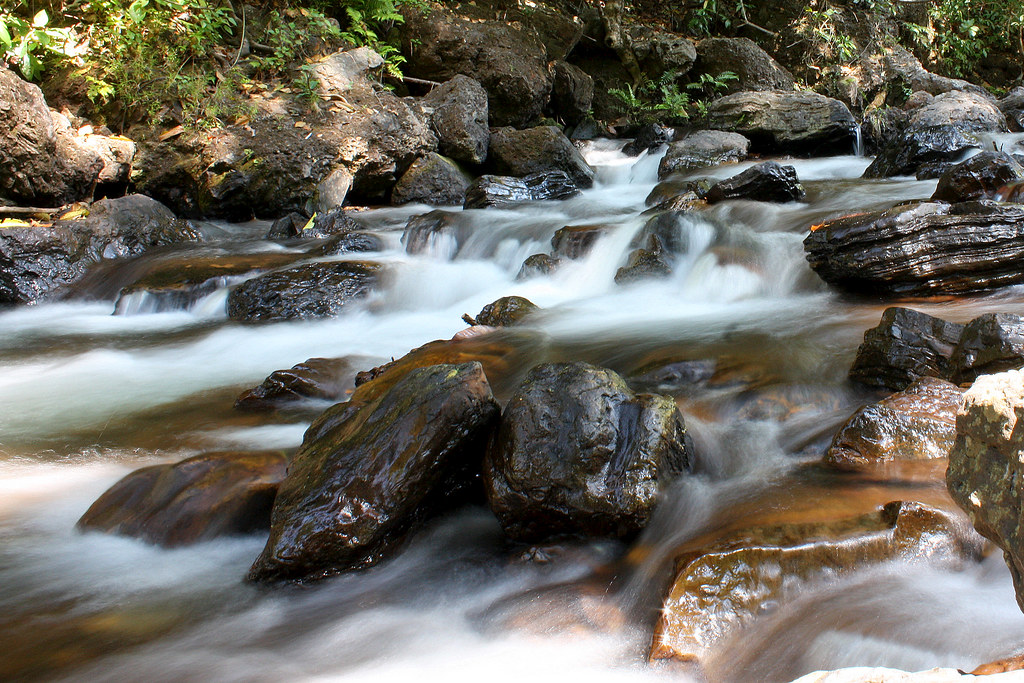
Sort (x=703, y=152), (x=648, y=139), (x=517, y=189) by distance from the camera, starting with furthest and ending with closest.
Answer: (x=648, y=139) → (x=703, y=152) → (x=517, y=189)

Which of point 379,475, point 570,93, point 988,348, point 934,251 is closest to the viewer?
point 379,475

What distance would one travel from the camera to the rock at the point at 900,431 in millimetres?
2793

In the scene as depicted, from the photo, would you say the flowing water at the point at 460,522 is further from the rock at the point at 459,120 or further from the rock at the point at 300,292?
the rock at the point at 459,120

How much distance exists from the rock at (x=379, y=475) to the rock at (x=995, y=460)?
1924 millimetres

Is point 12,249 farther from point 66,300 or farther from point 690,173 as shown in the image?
point 690,173

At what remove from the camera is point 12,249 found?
25.2 ft

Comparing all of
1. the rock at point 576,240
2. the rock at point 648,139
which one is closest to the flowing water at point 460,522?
the rock at point 576,240

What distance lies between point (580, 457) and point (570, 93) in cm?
1319

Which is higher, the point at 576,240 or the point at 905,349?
the point at 576,240

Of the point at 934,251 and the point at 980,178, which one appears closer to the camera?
the point at 934,251

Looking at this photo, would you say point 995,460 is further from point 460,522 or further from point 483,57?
point 483,57

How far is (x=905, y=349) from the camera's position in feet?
11.4

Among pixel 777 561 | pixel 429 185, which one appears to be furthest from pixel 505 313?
pixel 429 185

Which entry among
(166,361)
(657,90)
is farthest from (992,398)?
(657,90)
